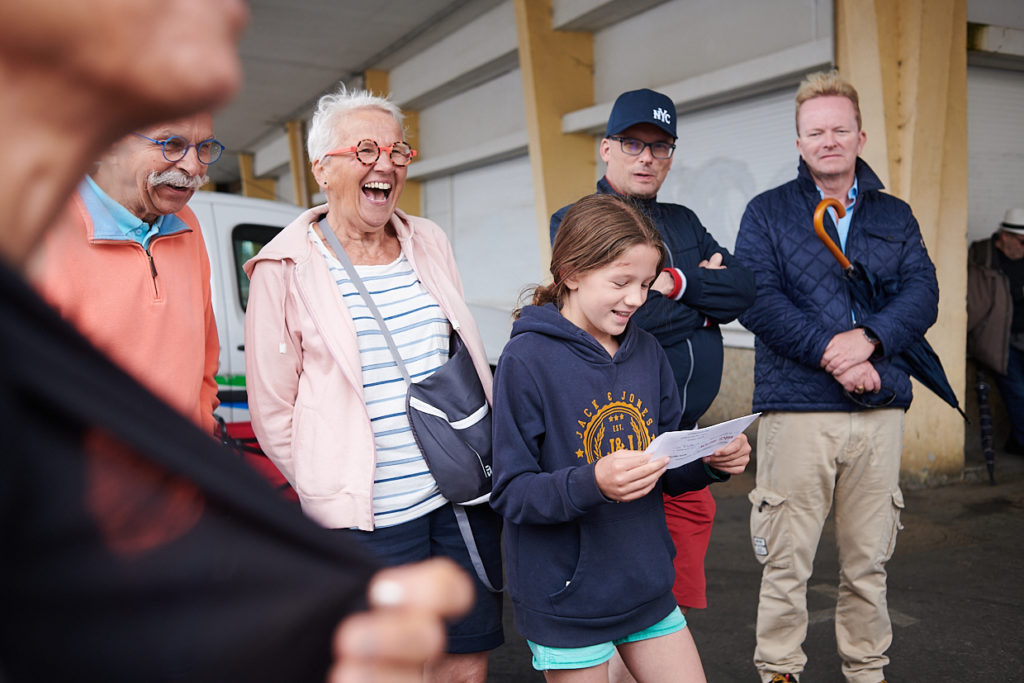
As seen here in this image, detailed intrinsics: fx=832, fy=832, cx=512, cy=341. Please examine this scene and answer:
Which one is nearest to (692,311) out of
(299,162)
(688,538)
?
(688,538)

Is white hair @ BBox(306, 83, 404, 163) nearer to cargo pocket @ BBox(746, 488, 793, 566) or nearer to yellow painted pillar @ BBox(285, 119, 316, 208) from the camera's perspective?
cargo pocket @ BBox(746, 488, 793, 566)

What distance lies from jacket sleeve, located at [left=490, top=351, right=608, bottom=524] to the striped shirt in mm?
311

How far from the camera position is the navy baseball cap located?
2879mm

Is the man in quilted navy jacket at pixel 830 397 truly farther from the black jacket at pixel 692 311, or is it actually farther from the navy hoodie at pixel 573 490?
the navy hoodie at pixel 573 490

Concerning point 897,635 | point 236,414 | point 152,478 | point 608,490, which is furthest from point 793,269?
point 236,414

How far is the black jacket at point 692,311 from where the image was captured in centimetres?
273

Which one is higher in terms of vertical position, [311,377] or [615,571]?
[311,377]

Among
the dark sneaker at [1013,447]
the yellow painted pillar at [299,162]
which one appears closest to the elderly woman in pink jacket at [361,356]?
the dark sneaker at [1013,447]

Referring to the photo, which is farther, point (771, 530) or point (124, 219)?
point (771, 530)

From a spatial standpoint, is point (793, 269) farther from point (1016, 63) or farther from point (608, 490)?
point (1016, 63)

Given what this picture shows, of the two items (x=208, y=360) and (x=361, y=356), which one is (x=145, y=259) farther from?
(x=361, y=356)

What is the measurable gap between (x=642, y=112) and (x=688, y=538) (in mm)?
1456

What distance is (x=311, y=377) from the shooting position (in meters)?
2.32

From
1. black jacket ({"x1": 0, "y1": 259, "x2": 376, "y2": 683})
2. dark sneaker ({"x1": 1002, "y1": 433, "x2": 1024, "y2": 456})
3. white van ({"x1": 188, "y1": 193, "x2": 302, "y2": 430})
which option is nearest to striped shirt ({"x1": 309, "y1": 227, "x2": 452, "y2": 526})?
black jacket ({"x1": 0, "y1": 259, "x2": 376, "y2": 683})
